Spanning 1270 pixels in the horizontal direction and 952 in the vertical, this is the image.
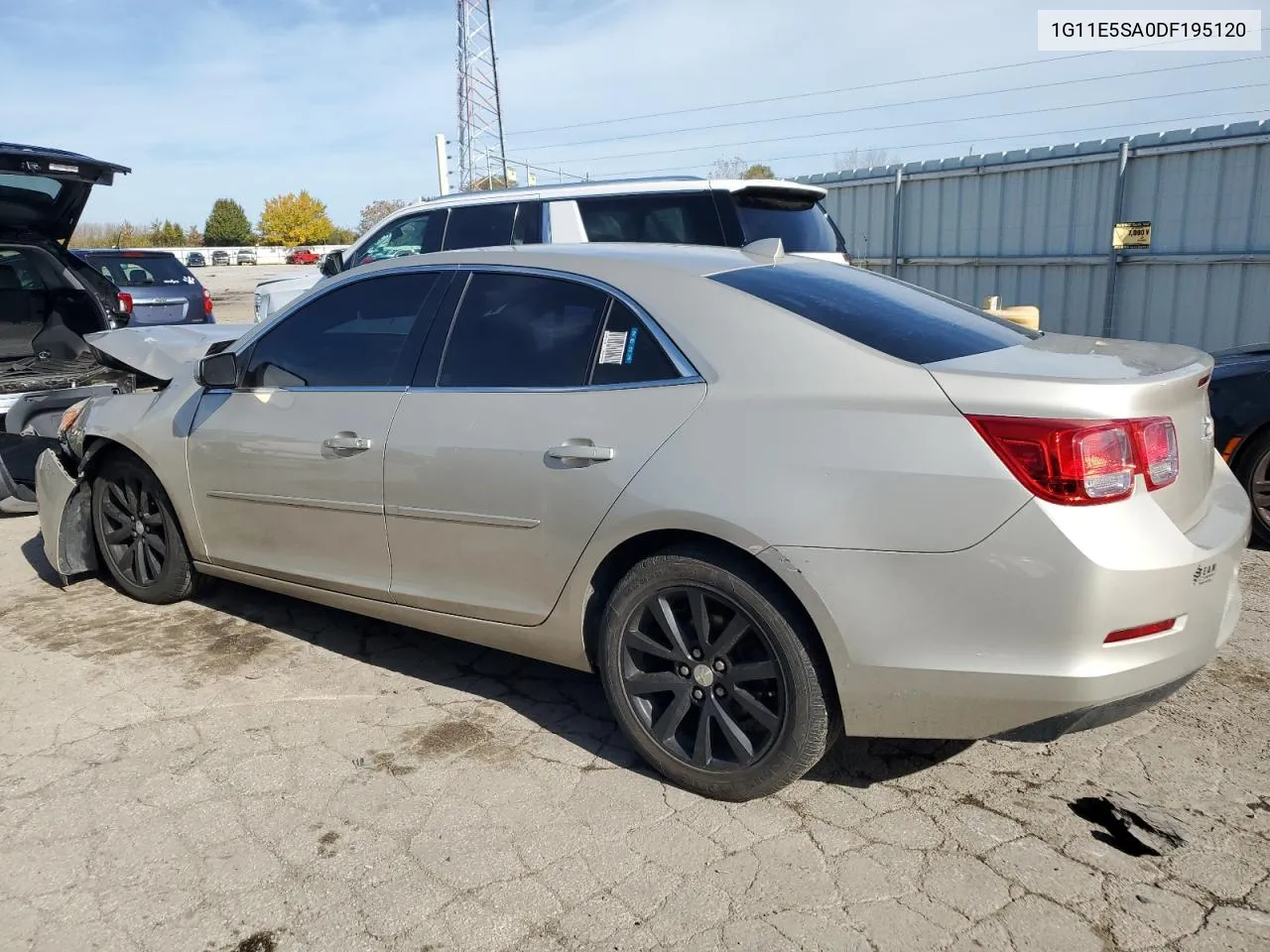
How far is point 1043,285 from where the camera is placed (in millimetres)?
11008

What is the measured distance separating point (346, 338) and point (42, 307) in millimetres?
5213

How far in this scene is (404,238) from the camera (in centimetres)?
870

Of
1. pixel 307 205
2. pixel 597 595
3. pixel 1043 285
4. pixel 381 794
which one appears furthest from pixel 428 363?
pixel 307 205

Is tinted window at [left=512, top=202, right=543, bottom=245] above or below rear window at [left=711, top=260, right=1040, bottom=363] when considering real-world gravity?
above

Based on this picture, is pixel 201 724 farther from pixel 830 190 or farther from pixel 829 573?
pixel 830 190

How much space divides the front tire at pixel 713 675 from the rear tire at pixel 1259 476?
355 cm

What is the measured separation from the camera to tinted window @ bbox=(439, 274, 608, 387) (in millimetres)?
3264

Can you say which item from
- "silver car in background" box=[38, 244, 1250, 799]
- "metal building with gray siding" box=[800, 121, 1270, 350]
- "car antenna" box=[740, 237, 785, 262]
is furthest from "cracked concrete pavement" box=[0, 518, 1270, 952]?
"metal building with gray siding" box=[800, 121, 1270, 350]

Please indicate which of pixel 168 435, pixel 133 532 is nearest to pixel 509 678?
pixel 168 435

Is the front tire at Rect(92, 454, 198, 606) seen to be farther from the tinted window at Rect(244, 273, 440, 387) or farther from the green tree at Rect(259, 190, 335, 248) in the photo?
the green tree at Rect(259, 190, 335, 248)

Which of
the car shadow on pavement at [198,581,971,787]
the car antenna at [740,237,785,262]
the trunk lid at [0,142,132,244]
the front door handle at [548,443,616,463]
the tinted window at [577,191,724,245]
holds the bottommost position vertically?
the car shadow on pavement at [198,581,971,787]

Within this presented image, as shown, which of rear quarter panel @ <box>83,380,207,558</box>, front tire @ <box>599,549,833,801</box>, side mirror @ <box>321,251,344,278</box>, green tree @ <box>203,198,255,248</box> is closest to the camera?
front tire @ <box>599,549,833,801</box>

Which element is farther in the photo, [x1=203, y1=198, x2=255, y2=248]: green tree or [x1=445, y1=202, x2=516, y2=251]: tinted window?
[x1=203, y1=198, x2=255, y2=248]: green tree

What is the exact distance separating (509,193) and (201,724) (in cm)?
541
